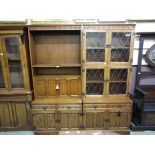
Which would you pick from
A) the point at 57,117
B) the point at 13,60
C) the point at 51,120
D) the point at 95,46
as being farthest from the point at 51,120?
the point at 95,46

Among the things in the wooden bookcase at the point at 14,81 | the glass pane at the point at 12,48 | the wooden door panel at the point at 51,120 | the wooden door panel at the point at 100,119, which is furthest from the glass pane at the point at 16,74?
the wooden door panel at the point at 100,119

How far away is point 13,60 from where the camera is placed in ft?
7.93

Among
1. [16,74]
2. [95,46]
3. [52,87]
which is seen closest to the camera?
[95,46]

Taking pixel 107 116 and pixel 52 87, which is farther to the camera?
pixel 52 87

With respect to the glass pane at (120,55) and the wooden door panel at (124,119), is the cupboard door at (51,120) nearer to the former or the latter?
the wooden door panel at (124,119)

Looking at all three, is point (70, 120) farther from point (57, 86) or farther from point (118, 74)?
point (118, 74)

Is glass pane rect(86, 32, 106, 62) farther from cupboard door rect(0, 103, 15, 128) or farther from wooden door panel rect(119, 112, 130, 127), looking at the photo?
cupboard door rect(0, 103, 15, 128)

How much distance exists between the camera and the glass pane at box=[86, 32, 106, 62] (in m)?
2.33

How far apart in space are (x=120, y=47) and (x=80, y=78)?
79cm

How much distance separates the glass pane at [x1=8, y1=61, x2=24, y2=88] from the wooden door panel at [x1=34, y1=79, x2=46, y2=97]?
22 centimetres

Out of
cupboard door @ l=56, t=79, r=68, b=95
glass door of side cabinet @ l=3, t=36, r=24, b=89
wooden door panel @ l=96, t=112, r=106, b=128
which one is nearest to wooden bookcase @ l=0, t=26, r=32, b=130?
glass door of side cabinet @ l=3, t=36, r=24, b=89
